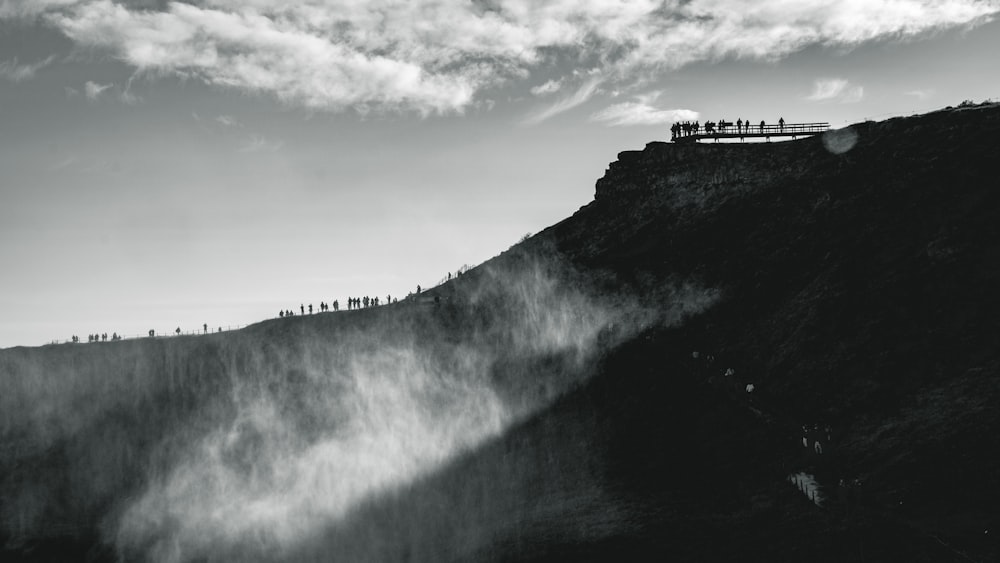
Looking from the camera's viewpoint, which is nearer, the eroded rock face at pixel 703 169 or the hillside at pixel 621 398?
the hillside at pixel 621 398

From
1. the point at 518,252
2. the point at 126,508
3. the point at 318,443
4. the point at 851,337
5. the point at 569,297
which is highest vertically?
the point at 518,252

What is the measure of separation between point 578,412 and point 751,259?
624 inches

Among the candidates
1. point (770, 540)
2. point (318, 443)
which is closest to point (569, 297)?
point (318, 443)

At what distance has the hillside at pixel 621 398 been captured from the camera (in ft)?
111

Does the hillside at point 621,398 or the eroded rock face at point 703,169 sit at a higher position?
the eroded rock face at point 703,169

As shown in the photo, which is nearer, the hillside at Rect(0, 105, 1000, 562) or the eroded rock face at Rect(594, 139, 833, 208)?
the hillside at Rect(0, 105, 1000, 562)

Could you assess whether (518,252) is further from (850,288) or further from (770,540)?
(770,540)

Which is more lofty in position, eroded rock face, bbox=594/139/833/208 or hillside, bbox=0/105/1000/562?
eroded rock face, bbox=594/139/833/208

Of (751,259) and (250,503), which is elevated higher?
(751,259)

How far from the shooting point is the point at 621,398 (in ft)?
167

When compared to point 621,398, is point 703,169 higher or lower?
higher

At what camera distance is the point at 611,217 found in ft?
222

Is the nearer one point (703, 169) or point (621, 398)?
point (621, 398)

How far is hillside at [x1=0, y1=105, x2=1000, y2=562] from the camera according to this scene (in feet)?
111
